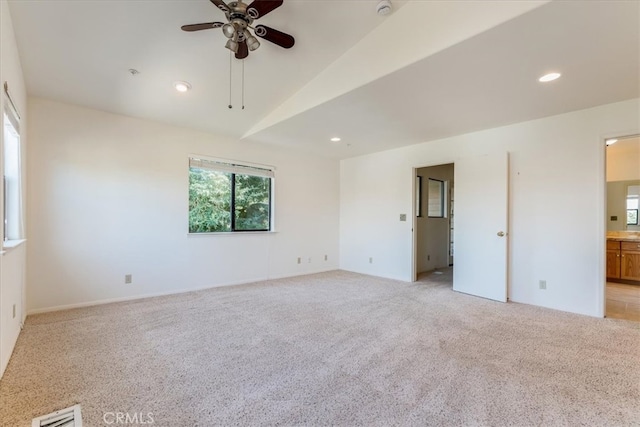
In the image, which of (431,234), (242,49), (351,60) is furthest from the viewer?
(431,234)

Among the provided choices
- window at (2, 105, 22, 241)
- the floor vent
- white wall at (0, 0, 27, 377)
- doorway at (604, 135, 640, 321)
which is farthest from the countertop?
window at (2, 105, 22, 241)

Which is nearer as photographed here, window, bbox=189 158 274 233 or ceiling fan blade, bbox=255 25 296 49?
ceiling fan blade, bbox=255 25 296 49

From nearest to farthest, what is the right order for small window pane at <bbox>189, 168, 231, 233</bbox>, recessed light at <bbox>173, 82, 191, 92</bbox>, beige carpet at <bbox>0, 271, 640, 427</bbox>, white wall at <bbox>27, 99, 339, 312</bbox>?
beige carpet at <bbox>0, 271, 640, 427</bbox> → recessed light at <bbox>173, 82, 191, 92</bbox> → white wall at <bbox>27, 99, 339, 312</bbox> → small window pane at <bbox>189, 168, 231, 233</bbox>

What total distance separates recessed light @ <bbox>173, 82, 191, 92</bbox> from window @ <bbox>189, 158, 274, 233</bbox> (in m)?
1.30

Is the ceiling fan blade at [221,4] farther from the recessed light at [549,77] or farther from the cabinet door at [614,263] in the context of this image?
the cabinet door at [614,263]

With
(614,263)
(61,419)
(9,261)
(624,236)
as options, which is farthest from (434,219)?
(9,261)

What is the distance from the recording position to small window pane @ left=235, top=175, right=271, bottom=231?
501 cm

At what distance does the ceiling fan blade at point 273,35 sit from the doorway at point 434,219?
4211mm

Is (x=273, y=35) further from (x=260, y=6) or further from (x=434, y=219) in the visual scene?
(x=434, y=219)

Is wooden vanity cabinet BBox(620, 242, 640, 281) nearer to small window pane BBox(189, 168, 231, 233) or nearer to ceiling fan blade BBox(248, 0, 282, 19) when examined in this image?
ceiling fan blade BBox(248, 0, 282, 19)

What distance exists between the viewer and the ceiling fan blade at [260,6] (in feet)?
6.26
